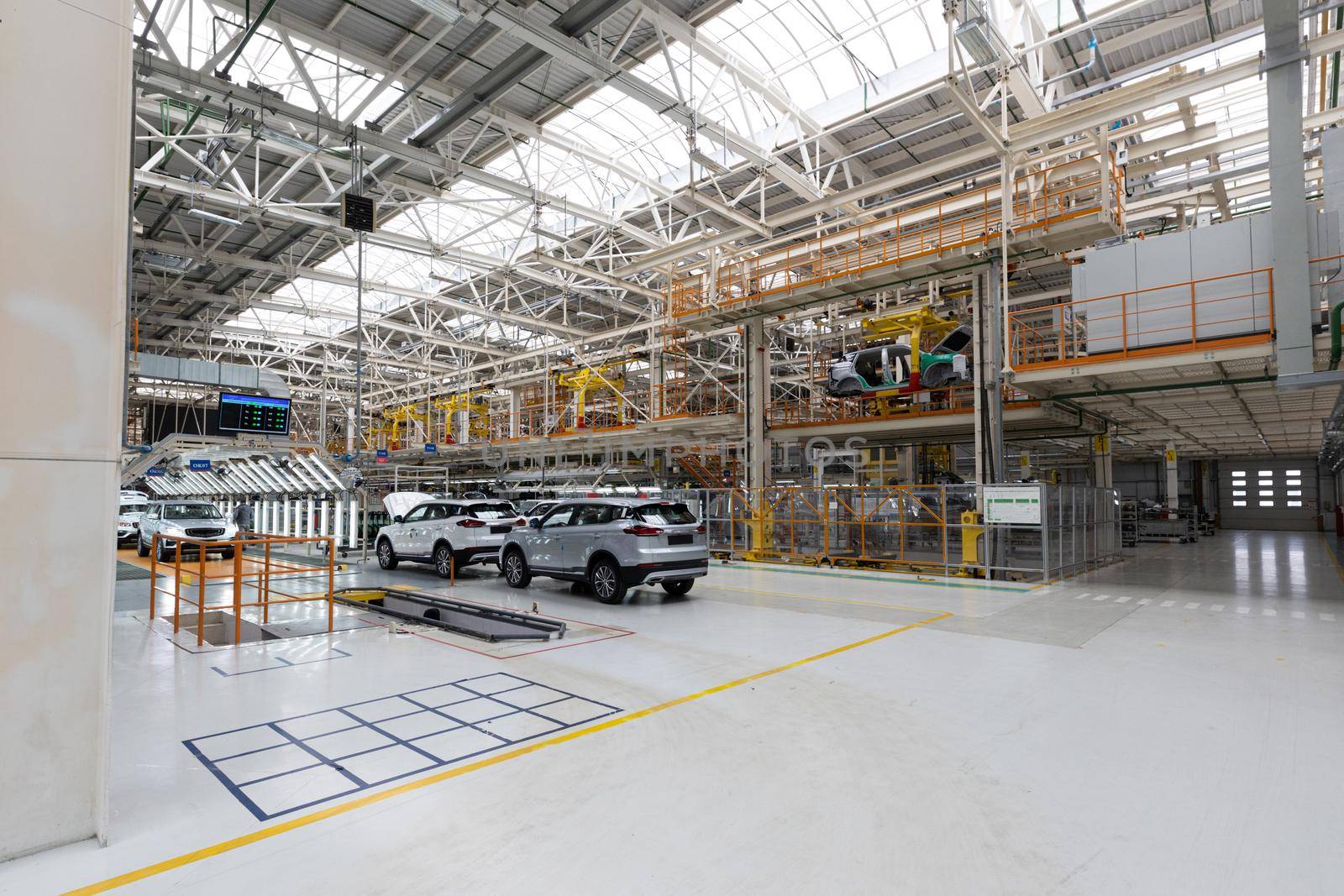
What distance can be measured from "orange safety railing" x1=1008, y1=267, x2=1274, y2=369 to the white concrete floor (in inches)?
213

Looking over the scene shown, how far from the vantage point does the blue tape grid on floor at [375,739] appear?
4180 millimetres

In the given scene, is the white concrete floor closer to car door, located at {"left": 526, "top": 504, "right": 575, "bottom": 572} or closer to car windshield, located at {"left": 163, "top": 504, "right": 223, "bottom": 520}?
car door, located at {"left": 526, "top": 504, "right": 575, "bottom": 572}

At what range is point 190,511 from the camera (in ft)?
63.3

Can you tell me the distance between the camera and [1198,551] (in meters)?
22.4

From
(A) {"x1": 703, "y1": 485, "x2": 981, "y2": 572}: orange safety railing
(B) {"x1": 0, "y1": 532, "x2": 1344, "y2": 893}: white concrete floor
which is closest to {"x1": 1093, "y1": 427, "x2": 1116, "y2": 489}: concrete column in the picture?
(A) {"x1": 703, "y1": 485, "x2": 981, "y2": 572}: orange safety railing

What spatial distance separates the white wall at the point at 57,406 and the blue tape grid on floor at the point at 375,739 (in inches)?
39.3

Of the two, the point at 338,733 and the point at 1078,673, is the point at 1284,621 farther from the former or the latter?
the point at 338,733

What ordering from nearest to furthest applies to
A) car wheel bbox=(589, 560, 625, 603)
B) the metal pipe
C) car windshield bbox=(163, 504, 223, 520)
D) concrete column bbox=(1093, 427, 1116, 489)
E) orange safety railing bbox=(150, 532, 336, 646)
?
1. orange safety railing bbox=(150, 532, 336, 646)
2. the metal pipe
3. car wheel bbox=(589, 560, 625, 603)
4. car windshield bbox=(163, 504, 223, 520)
5. concrete column bbox=(1093, 427, 1116, 489)

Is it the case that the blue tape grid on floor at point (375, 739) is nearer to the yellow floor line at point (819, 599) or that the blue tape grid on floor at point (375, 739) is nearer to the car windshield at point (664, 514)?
the car windshield at point (664, 514)

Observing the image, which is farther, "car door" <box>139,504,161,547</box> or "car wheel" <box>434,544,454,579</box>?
"car door" <box>139,504,161,547</box>

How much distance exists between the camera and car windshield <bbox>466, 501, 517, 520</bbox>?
46.8ft

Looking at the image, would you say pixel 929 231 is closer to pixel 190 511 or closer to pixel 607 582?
pixel 607 582

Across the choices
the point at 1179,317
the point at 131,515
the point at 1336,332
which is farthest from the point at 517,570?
the point at 131,515

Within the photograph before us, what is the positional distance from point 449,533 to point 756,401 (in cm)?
965
